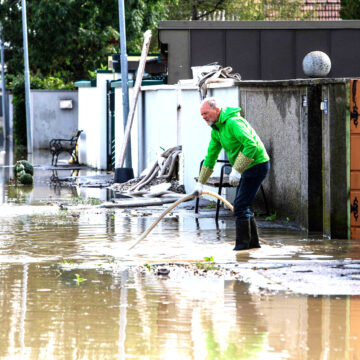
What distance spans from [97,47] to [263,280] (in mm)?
39208

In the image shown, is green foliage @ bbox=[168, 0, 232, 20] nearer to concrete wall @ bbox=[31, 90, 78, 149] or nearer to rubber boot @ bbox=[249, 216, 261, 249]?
concrete wall @ bbox=[31, 90, 78, 149]

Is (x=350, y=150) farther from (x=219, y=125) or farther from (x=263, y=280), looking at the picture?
(x=263, y=280)

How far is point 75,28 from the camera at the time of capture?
46.4 m

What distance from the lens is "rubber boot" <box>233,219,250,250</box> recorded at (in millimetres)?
11359

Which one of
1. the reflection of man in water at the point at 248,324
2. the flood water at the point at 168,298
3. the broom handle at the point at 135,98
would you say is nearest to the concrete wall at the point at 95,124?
the broom handle at the point at 135,98

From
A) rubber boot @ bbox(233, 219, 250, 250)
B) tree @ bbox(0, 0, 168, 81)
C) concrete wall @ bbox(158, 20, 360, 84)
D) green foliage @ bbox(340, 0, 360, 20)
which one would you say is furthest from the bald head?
tree @ bbox(0, 0, 168, 81)

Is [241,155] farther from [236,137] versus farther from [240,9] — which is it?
[240,9]

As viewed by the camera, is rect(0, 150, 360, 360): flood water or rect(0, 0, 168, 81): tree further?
rect(0, 0, 168, 81): tree

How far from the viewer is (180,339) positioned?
23.6 feet

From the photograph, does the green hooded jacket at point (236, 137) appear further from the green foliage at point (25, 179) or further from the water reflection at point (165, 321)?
the green foliage at point (25, 179)

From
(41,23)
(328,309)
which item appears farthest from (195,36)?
(41,23)

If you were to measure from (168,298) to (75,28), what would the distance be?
127 feet

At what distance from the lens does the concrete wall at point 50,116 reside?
1495 inches

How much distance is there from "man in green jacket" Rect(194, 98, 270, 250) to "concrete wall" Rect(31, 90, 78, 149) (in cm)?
2671
